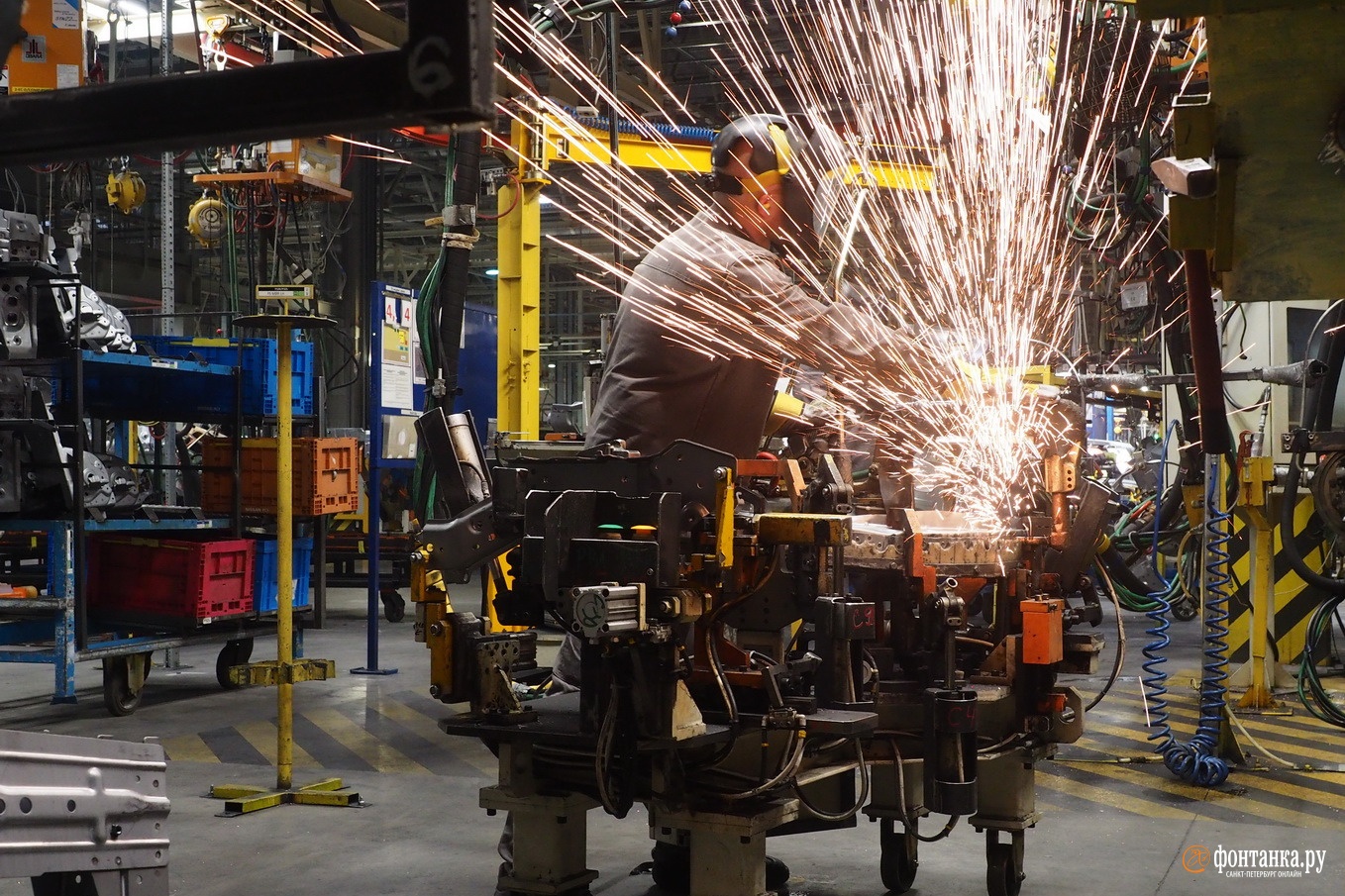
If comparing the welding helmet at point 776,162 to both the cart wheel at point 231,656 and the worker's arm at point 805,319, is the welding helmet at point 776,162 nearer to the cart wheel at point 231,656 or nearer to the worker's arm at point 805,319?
the worker's arm at point 805,319

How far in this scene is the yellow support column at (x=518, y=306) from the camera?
8.04m

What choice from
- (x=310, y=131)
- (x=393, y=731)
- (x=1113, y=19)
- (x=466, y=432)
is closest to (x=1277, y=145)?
(x=310, y=131)

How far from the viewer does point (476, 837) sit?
478 centimetres

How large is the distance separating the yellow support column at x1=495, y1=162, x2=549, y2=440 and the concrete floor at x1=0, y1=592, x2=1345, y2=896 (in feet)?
6.28

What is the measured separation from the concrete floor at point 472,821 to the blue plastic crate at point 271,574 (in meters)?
0.67

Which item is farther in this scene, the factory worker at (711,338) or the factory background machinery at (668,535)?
the factory worker at (711,338)

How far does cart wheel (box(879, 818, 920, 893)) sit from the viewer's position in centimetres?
412

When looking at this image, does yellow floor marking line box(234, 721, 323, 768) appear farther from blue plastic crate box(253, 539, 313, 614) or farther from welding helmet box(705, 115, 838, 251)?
welding helmet box(705, 115, 838, 251)

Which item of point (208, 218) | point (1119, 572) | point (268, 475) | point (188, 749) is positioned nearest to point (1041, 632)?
point (188, 749)

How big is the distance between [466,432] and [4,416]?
4.04 meters

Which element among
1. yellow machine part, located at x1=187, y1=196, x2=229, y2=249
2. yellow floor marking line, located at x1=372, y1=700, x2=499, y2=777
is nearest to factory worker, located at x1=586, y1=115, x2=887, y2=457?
yellow floor marking line, located at x1=372, y1=700, x2=499, y2=777

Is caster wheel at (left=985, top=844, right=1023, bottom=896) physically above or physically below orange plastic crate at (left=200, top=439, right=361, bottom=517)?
below

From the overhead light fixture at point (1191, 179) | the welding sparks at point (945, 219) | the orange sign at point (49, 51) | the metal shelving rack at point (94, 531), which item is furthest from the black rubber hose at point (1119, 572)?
the overhead light fixture at point (1191, 179)

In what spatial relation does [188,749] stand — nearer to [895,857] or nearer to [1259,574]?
[895,857]
